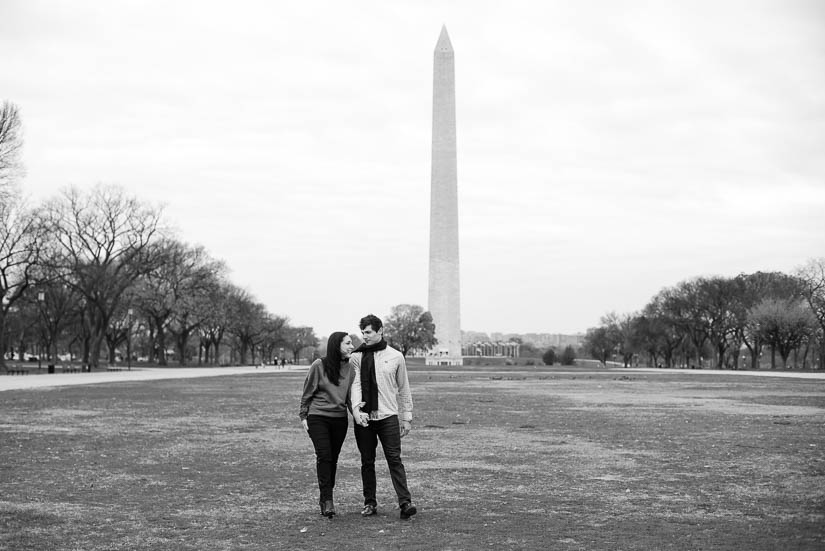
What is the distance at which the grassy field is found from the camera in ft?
27.5

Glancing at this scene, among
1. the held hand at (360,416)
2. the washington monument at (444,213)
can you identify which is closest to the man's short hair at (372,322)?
the held hand at (360,416)

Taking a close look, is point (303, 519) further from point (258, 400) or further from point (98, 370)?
point (98, 370)

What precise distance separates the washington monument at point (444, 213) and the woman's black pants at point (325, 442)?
239 ft

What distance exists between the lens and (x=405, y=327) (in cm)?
9425

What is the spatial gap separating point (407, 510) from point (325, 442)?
1.08 metres

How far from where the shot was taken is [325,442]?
9.30 metres

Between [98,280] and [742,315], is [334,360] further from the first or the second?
[742,315]

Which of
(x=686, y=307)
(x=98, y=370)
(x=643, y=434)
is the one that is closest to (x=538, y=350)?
(x=686, y=307)

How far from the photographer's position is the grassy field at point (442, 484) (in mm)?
8383

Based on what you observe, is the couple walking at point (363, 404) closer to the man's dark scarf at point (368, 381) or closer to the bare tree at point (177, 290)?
the man's dark scarf at point (368, 381)

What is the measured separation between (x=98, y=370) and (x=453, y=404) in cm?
4459

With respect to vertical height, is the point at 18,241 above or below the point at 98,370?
above

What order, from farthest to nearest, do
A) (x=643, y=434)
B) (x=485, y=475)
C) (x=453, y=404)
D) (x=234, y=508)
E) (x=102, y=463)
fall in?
(x=453, y=404), (x=643, y=434), (x=102, y=463), (x=485, y=475), (x=234, y=508)

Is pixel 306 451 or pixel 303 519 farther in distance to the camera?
pixel 306 451
